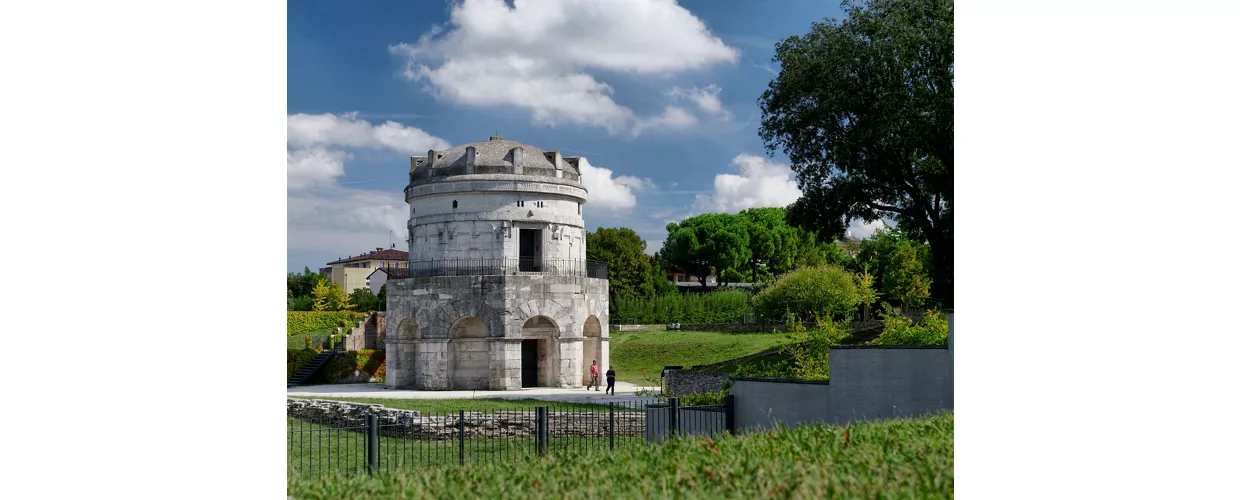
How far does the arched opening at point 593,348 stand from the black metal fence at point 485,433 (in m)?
9.48

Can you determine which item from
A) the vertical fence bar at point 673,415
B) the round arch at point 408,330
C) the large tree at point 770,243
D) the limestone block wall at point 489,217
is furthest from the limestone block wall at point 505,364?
the large tree at point 770,243

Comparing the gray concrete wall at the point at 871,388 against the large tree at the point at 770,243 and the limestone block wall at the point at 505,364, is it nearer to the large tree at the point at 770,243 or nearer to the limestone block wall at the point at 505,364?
the limestone block wall at the point at 505,364

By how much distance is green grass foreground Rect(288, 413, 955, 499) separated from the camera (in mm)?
5484

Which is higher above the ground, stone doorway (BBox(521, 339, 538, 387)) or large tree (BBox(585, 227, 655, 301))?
large tree (BBox(585, 227, 655, 301))

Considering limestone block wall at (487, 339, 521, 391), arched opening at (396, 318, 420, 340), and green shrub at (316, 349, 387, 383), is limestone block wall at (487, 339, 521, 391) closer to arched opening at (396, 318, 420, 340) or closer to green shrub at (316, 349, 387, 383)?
arched opening at (396, 318, 420, 340)

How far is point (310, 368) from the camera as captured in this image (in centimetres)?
3591

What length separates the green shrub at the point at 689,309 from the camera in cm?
4838

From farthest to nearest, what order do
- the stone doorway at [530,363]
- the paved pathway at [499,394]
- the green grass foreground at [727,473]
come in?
the stone doorway at [530,363] < the paved pathway at [499,394] < the green grass foreground at [727,473]

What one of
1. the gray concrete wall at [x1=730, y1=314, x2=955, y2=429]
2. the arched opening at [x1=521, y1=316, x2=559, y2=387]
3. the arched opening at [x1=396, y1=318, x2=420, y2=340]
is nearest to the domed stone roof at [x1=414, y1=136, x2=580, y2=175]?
the arched opening at [x1=521, y1=316, x2=559, y2=387]

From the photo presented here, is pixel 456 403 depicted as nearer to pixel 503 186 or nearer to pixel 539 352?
pixel 539 352

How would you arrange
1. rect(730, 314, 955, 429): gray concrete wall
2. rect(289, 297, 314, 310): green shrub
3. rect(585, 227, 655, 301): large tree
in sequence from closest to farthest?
rect(730, 314, 955, 429): gray concrete wall → rect(289, 297, 314, 310): green shrub → rect(585, 227, 655, 301): large tree

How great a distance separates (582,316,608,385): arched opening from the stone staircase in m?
10.2
